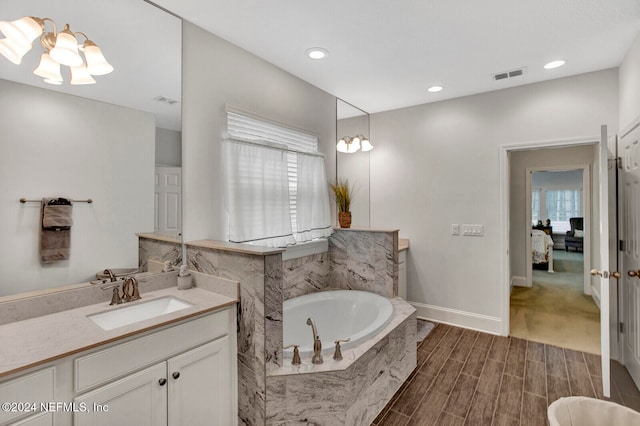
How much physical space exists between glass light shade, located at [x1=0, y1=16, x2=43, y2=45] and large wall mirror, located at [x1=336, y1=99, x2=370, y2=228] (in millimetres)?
2791

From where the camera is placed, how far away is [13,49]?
1430 millimetres

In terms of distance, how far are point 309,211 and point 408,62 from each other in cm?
162

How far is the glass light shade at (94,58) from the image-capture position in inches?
65.4

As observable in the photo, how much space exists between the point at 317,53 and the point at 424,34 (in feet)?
2.73

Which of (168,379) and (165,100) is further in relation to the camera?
(165,100)

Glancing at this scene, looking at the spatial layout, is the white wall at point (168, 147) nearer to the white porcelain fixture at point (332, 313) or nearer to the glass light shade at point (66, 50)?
the glass light shade at point (66, 50)

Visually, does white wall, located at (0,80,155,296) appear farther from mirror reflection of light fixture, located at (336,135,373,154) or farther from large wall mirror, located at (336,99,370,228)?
large wall mirror, located at (336,99,370,228)

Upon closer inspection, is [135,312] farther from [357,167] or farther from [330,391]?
[357,167]

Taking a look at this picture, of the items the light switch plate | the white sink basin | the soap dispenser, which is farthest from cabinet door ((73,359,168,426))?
the light switch plate

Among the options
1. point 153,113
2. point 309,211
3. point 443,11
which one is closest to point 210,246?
point 153,113

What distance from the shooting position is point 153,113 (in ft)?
6.46

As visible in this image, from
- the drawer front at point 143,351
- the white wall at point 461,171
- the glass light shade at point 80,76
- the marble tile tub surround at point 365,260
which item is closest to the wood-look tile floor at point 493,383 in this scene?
the white wall at point 461,171

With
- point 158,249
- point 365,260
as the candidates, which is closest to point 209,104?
point 158,249

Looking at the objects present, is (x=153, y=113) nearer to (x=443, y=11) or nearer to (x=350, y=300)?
(x=443, y=11)
